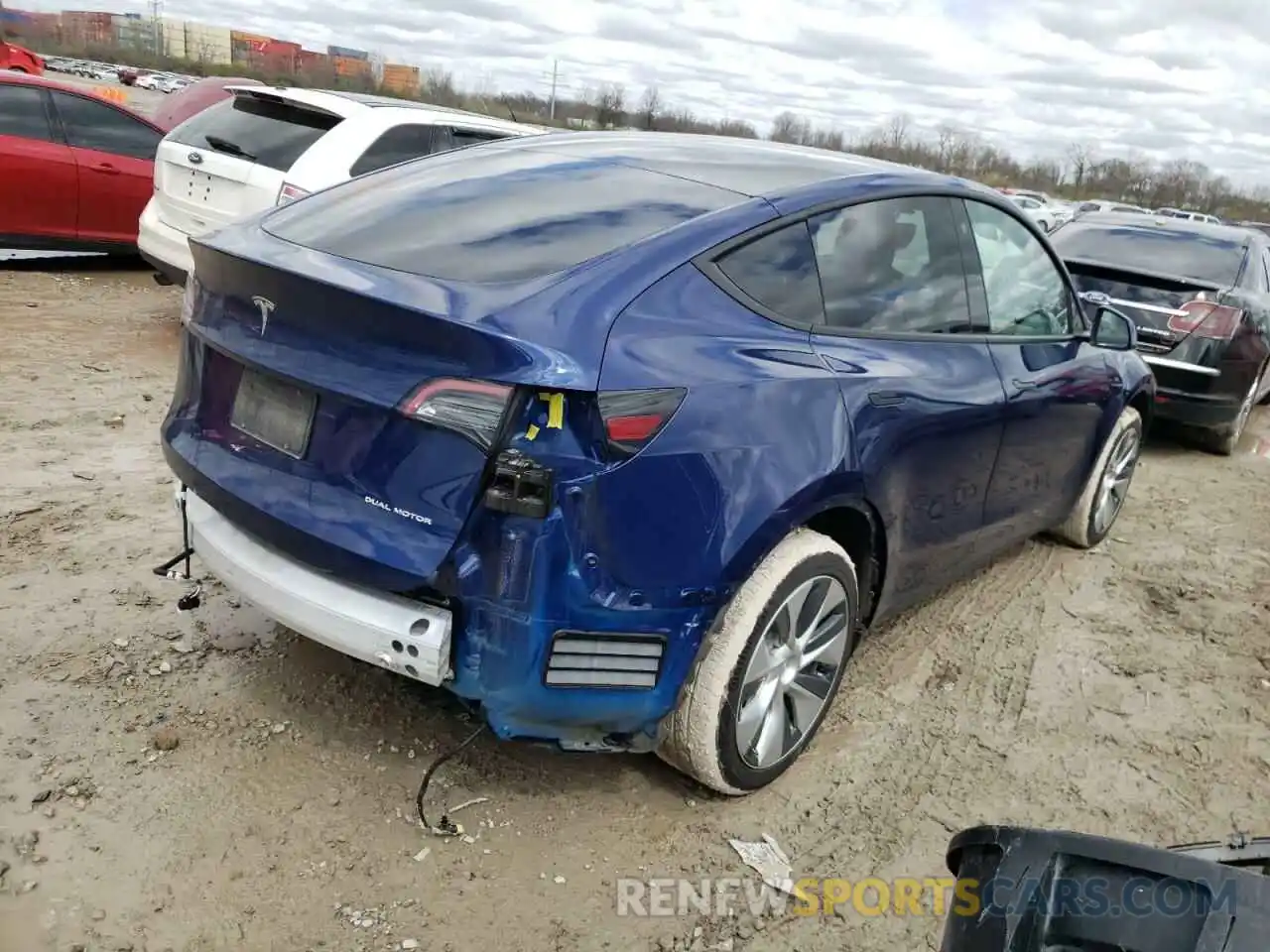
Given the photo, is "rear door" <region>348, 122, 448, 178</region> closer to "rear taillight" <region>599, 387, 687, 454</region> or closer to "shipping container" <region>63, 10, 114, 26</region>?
"rear taillight" <region>599, 387, 687, 454</region>

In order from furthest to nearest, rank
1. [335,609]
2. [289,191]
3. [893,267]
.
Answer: [289,191]
[893,267]
[335,609]

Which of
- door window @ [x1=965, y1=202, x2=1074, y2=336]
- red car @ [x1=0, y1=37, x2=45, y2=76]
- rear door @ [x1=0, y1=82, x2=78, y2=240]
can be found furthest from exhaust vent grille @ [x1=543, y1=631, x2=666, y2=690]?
red car @ [x1=0, y1=37, x2=45, y2=76]

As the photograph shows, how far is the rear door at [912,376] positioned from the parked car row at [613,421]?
1 cm

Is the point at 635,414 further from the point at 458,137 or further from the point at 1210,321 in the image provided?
the point at 1210,321

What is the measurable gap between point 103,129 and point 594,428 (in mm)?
8023

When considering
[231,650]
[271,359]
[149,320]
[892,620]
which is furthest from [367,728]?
[149,320]

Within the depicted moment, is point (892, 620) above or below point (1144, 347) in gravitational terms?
below

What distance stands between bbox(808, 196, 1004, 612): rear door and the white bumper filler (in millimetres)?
1251

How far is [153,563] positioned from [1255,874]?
3.51m

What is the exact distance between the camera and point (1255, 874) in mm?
1421

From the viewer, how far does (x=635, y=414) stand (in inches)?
88.9

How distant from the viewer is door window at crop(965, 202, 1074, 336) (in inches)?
142

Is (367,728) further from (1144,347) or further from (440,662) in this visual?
(1144,347)

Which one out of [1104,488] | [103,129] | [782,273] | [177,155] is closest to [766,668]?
[782,273]
